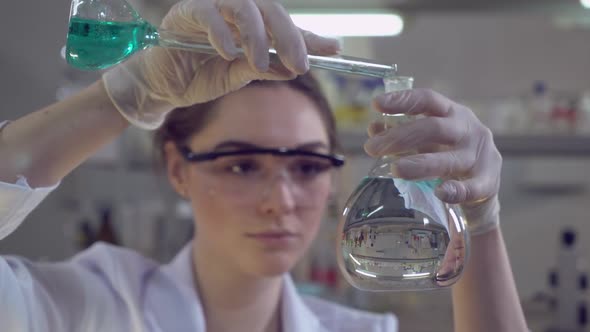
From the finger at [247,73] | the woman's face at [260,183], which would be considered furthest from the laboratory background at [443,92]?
the finger at [247,73]

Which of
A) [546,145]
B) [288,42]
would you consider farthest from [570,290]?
[288,42]

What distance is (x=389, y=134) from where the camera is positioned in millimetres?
823

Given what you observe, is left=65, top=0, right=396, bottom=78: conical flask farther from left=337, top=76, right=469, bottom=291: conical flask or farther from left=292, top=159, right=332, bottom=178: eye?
left=292, top=159, right=332, bottom=178: eye

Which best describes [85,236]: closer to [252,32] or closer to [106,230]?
[106,230]

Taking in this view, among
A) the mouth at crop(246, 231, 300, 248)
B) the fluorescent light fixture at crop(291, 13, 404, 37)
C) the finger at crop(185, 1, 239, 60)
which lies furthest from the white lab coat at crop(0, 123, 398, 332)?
the fluorescent light fixture at crop(291, 13, 404, 37)

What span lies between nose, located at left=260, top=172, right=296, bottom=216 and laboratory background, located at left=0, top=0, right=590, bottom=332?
119 centimetres

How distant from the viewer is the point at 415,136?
2.74 ft

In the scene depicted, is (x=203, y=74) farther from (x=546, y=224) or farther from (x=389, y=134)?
(x=546, y=224)

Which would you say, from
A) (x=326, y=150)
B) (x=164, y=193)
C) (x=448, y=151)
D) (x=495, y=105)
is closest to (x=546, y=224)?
(x=495, y=105)

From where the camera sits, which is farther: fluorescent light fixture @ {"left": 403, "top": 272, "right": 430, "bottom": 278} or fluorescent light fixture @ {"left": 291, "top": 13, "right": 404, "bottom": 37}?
fluorescent light fixture @ {"left": 291, "top": 13, "right": 404, "bottom": 37}

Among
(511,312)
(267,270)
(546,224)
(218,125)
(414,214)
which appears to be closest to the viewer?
(414,214)

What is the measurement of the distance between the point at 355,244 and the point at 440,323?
1.89 metres

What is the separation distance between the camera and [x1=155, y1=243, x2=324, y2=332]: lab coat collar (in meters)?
1.48

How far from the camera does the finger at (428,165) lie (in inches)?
30.9
